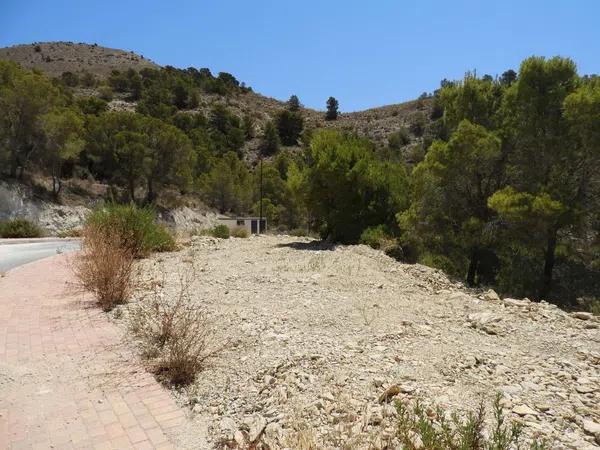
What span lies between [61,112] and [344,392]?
28133mm

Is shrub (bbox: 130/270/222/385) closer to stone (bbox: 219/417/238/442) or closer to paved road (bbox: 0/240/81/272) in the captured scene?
stone (bbox: 219/417/238/442)

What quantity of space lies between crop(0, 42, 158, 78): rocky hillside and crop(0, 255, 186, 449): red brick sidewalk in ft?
226

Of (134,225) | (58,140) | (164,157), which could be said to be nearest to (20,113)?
(58,140)

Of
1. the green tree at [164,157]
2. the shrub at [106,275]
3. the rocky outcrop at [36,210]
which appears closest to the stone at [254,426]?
the shrub at [106,275]

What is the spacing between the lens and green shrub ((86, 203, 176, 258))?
36.4 ft

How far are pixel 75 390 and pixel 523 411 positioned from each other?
3.69 metres

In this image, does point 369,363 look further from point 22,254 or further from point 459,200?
point 22,254

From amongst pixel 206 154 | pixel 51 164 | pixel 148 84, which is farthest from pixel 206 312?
pixel 148 84

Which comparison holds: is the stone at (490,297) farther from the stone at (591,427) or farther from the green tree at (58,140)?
the green tree at (58,140)

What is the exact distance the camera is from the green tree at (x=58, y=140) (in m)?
25.2

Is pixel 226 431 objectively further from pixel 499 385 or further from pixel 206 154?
pixel 206 154

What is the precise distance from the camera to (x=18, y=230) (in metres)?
19.6

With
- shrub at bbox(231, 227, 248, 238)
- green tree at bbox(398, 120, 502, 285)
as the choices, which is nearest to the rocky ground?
green tree at bbox(398, 120, 502, 285)

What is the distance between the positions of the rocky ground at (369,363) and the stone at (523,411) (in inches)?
0.6
